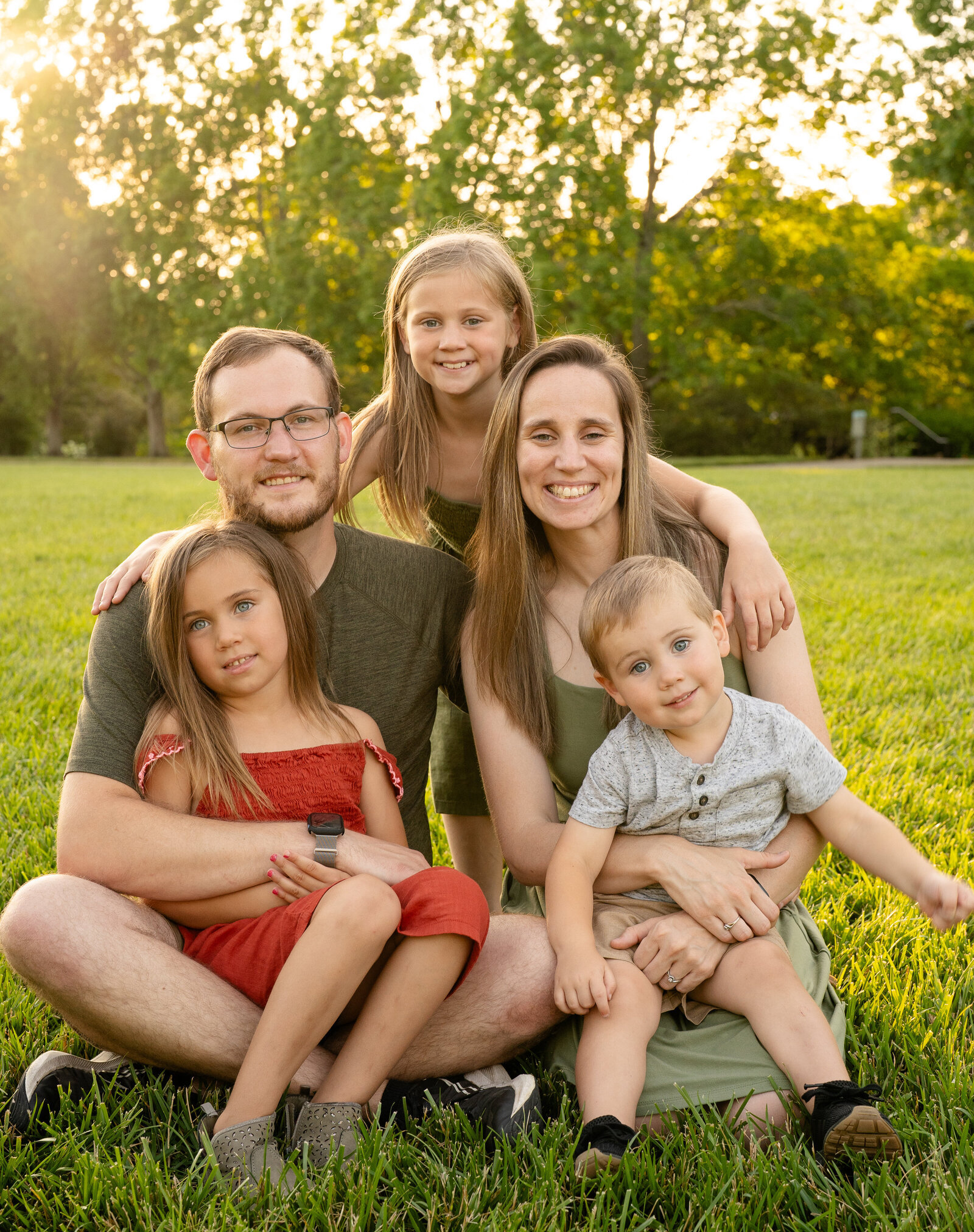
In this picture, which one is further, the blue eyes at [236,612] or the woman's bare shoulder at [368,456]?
the woman's bare shoulder at [368,456]

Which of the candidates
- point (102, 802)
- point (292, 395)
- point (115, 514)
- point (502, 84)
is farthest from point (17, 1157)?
point (502, 84)

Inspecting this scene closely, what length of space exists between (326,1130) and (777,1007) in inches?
38.9

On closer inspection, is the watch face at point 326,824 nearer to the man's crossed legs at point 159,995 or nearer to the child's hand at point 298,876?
the child's hand at point 298,876

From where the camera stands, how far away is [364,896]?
229cm

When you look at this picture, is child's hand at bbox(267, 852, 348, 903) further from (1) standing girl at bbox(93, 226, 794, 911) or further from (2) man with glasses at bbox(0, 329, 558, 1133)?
(1) standing girl at bbox(93, 226, 794, 911)

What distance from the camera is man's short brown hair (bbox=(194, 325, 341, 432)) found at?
2.93 m

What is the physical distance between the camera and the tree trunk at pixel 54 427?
40.5 meters

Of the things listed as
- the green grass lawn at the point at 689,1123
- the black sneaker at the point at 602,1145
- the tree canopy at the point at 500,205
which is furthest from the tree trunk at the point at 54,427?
the black sneaker at the point at 602,1145

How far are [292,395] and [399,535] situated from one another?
1.17 meters

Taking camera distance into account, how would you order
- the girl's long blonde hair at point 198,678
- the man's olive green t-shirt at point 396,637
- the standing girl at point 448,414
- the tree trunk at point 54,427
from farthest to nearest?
the tree trunk at point 54,427 < the standing girl at point 448,414 < the man's olive green t-shirt at point 396,637 < the girl's long blonde hair at point 198,678

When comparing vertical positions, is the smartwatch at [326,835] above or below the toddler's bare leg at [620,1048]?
above

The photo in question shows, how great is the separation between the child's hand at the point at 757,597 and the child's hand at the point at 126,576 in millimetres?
1451

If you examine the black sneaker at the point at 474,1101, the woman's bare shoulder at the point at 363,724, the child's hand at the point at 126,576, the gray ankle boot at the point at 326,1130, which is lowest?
the black sneaker at the point at 474,1101

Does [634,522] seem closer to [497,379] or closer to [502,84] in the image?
[497,379]
